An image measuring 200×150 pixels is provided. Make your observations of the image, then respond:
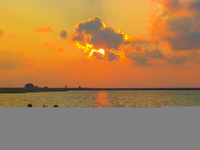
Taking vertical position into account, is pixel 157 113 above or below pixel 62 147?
above

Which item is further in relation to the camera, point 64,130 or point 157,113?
point 157,113

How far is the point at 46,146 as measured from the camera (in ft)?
46.1

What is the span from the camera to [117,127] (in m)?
17.3

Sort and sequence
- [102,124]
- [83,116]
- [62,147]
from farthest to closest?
1. [83,116]
2. [102,124]
3. [62,147]

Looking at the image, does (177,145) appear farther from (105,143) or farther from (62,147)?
(62,147)

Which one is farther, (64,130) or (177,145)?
(64,130)

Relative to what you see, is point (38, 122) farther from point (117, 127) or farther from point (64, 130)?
point (117, 127)

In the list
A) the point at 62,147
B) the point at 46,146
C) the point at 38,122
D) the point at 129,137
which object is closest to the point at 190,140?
the point at 129,137

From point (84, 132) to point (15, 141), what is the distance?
17.2 feet

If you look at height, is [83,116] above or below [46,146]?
above

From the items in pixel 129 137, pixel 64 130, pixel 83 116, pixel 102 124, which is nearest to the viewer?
pixel 129 137

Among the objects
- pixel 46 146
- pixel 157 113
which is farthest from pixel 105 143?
pixel 157 113

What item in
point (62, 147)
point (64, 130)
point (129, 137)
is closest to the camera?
point (62, 147)

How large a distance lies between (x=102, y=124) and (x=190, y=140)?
7.24 meters
